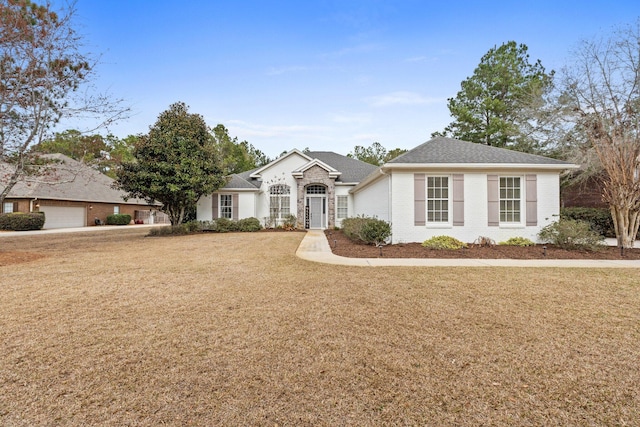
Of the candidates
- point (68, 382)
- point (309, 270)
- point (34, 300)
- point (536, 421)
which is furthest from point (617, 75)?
point (34, 300)

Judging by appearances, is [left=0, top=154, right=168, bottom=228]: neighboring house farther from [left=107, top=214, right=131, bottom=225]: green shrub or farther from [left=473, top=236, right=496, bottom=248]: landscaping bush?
[left=473, top=236, right=496, bottom=248]: landscaping bush

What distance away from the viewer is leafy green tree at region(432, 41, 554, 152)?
899 inches

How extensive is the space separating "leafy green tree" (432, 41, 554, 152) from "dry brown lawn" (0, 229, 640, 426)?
2079cm

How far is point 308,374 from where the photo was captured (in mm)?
2662

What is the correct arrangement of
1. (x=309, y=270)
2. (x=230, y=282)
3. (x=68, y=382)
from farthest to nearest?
(x=309, y=270), (x=230, y=282), (x=68, y=382)

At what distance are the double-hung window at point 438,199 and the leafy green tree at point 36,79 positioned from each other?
12.0m

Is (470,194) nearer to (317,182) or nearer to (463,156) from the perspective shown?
(463,156)

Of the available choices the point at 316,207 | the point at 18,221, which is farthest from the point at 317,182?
the point at 18,221

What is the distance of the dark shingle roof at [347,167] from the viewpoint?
817 inches

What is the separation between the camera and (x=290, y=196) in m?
20.4

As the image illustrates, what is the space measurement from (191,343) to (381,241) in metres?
8.69

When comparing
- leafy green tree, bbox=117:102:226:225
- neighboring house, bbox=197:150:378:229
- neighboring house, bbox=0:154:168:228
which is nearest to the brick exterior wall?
neighboring house, bbox=197:150:378:229

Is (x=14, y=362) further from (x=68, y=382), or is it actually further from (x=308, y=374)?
(x=308, y=374)

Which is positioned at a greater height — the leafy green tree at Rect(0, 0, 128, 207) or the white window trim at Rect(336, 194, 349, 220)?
the leafy green tree at Rect(0, 0, 128, 207)
